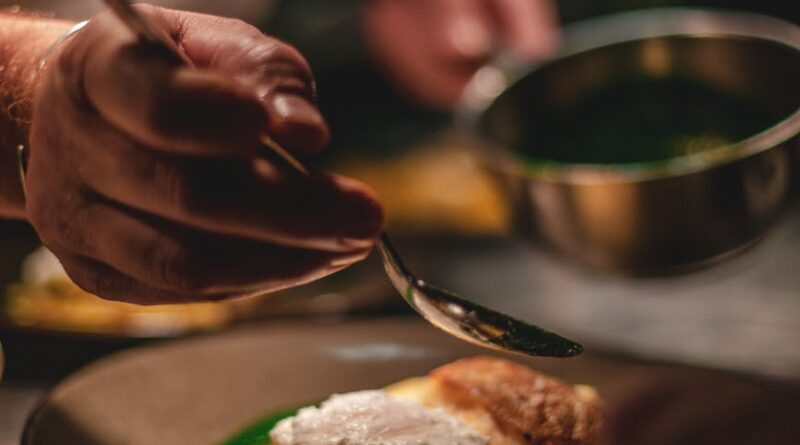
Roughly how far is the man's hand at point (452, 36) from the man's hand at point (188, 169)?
1421mm

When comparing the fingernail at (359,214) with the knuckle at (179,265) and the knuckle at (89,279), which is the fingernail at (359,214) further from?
the knuckle at (89,279)

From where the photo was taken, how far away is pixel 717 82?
82.4 inches

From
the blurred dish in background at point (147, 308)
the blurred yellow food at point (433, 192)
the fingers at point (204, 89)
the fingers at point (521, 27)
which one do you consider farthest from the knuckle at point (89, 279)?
the blurred yellow food at point (433, 192)

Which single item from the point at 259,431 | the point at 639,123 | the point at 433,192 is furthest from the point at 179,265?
the point at 433,192

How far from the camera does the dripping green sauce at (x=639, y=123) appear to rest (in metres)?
1.96

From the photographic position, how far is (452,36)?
2896 millimetres

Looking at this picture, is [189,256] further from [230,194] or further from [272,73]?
[272,73]

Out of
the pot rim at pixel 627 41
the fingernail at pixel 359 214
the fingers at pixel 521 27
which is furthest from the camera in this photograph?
the fingers at pixel 521 27

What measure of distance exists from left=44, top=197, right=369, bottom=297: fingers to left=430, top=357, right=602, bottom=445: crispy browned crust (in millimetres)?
558

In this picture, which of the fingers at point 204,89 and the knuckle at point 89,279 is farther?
the knuckle at point 89,279

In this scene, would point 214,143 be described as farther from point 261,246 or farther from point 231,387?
point 231,387

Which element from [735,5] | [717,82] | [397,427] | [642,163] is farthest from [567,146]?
[735,5]

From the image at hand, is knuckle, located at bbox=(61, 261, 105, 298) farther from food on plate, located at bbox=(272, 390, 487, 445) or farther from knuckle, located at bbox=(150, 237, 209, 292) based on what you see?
food on plate, located at bbox=(272, 390, 487, 445)

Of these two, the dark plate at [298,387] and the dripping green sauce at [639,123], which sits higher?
the dripping green sauce at [639,123]
